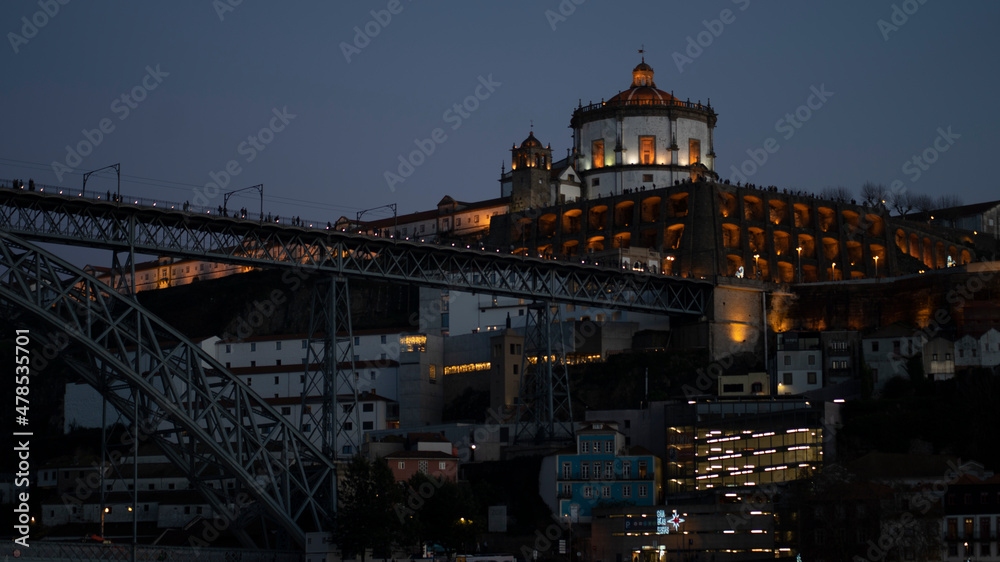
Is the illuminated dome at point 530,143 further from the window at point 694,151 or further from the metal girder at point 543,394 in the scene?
the metal girder at point 543,394

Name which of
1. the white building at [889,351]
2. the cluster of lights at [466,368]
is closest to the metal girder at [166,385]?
the cluster of lights at [466,368]

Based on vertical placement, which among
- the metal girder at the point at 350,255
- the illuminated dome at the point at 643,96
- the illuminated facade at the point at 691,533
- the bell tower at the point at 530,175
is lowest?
the illuminated facade at the point at 691,533

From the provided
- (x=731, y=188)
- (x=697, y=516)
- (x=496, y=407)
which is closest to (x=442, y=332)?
(x=496, y=407)

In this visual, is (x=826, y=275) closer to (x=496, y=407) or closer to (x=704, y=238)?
(x=704, y=238)

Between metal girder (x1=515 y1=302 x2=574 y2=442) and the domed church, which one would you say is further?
the domed church

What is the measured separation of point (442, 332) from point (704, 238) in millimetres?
26132

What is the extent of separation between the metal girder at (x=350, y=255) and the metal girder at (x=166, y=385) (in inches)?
262

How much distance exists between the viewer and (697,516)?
3275 inches

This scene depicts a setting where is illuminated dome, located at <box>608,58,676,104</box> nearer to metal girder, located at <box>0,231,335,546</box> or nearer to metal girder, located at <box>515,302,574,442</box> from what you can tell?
metal girder, located at <box>515,302,574,442</box>


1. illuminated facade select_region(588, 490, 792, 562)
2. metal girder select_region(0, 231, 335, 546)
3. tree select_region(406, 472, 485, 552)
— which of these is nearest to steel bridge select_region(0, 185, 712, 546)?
metal girder select_region(0, 231, 335, 546)

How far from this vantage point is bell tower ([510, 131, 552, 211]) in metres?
148

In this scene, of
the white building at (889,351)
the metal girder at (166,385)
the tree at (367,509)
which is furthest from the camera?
the white building at (889,351)

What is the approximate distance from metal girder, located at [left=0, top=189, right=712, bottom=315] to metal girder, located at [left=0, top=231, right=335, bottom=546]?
21.9ft

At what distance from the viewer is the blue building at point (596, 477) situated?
8875 cm
